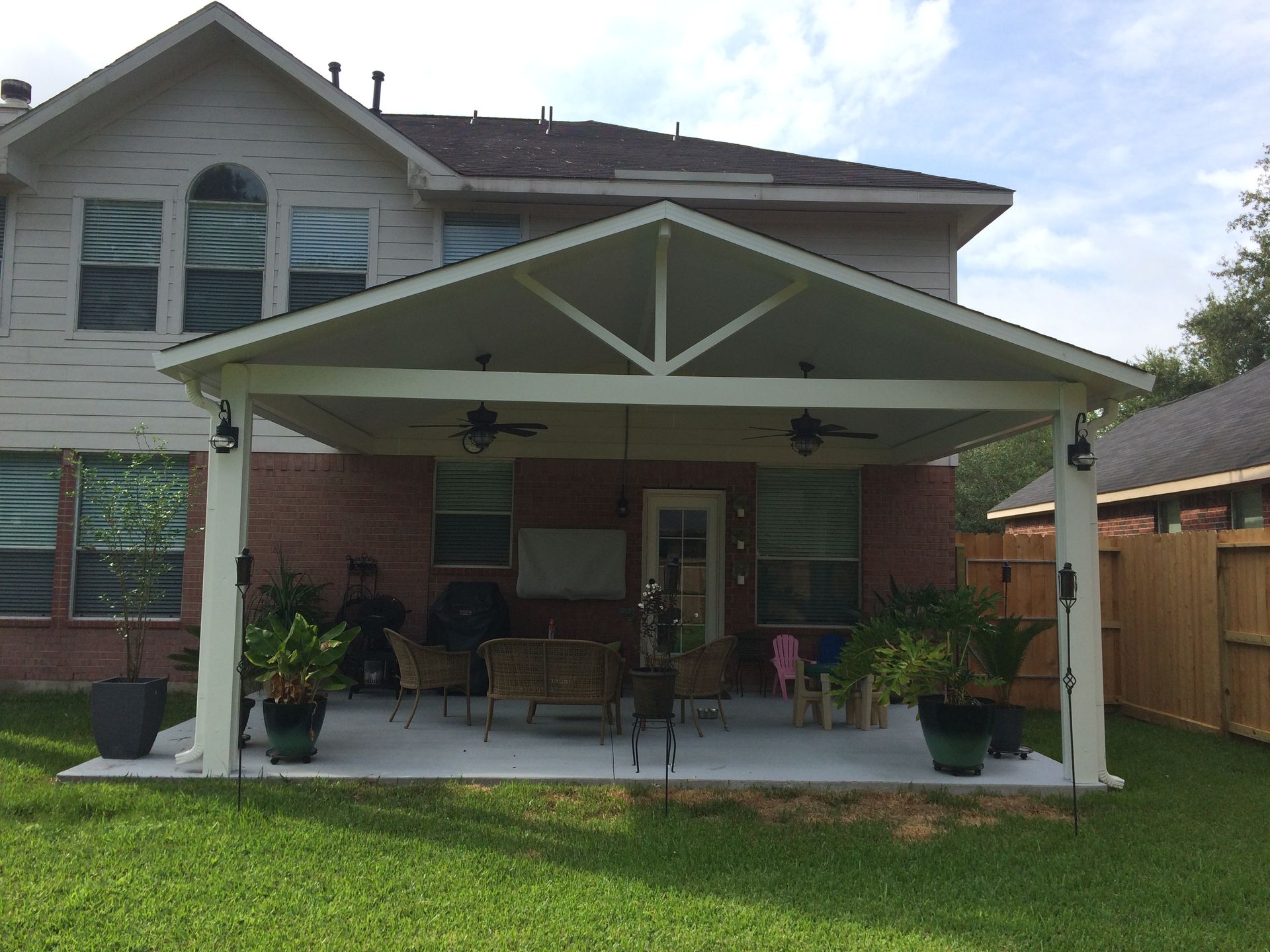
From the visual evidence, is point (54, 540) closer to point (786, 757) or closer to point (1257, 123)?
point (786, 757)

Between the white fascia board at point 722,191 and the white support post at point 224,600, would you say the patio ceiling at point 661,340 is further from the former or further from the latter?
the white fascia board at point 722,191

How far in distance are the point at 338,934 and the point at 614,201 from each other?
775cm

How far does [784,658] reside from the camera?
32.6 feet

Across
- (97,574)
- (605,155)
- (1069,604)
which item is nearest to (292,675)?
(97,574)

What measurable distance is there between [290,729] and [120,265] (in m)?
6.09

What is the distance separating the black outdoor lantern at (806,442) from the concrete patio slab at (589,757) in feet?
8.09

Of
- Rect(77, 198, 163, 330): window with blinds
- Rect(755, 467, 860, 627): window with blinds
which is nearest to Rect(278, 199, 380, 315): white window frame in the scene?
Rect(77, 198, 163, 330): window with blinds

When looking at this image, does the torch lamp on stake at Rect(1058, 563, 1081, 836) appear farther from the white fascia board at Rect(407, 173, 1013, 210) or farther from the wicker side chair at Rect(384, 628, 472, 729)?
the white fascia board at Rect(407, 173, 1013, 210)

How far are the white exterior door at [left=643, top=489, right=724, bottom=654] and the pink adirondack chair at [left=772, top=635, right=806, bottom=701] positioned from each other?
2.18ft

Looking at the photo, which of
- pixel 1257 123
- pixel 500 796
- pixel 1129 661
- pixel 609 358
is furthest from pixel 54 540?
pixel 1257 123

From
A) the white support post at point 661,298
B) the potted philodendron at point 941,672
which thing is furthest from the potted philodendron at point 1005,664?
the white support post at point 661,298

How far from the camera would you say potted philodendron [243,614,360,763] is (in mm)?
6387

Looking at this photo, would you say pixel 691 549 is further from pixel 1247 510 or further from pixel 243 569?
pixel 1247 510

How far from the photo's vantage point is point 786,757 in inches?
275
